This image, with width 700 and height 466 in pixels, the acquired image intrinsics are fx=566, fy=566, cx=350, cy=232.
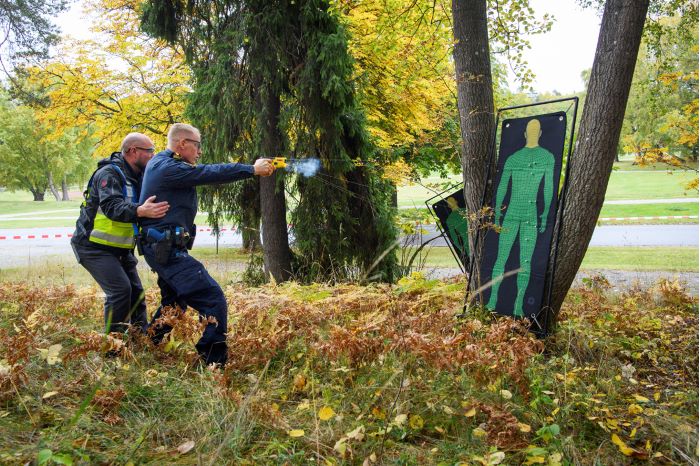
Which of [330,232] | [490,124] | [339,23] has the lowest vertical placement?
[330,232]

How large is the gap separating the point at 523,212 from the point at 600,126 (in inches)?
37.6

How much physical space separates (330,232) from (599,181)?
487cm

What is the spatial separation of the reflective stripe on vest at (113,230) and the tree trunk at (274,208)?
3957mm

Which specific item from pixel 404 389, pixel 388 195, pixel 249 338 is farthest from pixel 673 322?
pixel 388 195

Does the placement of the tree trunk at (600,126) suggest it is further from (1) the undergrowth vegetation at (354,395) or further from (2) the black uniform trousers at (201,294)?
(2) the black uniform trousers at (201,294)

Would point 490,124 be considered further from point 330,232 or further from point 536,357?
point 330,232

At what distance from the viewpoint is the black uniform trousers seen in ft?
13.6

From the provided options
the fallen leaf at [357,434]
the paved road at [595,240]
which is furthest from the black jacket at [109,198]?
the paved road at [595,240]

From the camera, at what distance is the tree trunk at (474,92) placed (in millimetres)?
5426

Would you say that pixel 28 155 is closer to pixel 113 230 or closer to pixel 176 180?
pixel 113 230

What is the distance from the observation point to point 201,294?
422 cm

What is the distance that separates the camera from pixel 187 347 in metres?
4.48

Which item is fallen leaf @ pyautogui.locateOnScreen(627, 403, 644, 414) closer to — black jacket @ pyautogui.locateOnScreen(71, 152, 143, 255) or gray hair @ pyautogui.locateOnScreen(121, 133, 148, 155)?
black jacket @ pyautogui.locateOnScreen(71, 152, 143, 255)

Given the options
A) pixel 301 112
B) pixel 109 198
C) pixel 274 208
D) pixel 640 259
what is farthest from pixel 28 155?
pixel 109 198
